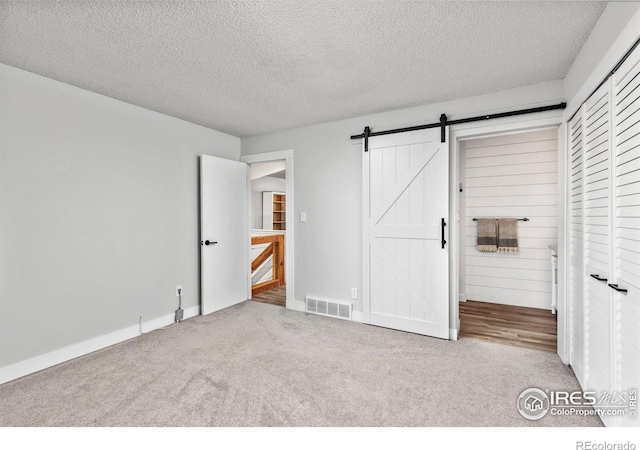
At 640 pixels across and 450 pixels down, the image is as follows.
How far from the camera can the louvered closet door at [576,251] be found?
2180 mm

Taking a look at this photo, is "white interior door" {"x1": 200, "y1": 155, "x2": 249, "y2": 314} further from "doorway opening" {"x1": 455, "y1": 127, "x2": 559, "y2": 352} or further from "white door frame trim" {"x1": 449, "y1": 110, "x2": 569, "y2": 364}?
"doorway opening" {"x1": 455, "y1": 127, "x2": 559, "y2": 352}

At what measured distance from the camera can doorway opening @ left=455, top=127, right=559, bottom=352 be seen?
400 cm

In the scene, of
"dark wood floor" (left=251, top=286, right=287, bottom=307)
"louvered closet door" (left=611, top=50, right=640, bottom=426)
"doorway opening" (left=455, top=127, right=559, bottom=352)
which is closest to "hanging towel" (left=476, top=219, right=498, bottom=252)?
"doorway opening" (left=455, top=127, right=559, bottom=352)

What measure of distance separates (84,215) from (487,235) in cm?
474

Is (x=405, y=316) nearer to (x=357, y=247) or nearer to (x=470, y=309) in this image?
(x=357, y=247)

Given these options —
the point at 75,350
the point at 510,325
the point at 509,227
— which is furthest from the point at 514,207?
the point at 75,350

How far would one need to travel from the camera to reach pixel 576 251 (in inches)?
90.5

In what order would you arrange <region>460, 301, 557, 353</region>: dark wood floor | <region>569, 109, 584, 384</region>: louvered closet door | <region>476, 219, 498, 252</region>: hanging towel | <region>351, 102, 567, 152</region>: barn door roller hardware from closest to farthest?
<region>569, 109, 584, 384</region>: louvered closet door < <region>351, 102, 567, 152</region>: barn door roller hardware < <region>460, 301, 557, 353</region>: dark wood floor < <region>476, 219, 498, 252</region>: hanging towel

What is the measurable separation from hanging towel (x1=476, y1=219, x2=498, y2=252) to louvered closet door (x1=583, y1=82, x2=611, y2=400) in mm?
2316

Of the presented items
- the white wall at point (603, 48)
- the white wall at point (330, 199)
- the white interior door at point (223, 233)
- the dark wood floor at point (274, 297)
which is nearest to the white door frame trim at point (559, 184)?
the white wall at point (603, 48)

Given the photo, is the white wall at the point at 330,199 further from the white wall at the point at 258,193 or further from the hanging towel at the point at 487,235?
the white wall at the point at 258,193

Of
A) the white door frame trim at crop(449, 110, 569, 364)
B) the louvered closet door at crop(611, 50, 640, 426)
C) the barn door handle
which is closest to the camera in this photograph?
the louvered closet door at crop(611, 50, 640, 426)

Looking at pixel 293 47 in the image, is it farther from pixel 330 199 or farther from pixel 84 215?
pixel 84 215
